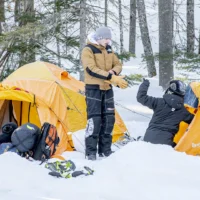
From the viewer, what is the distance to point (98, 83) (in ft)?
16.8

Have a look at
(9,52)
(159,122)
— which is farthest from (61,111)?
(9,52)

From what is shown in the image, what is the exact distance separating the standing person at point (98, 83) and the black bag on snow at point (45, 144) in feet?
1.70

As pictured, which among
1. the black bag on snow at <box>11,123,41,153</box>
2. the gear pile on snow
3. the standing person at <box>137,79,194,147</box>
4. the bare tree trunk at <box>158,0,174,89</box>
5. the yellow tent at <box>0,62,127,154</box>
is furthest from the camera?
the bare tree trunk at <box>158,0,174,89</box>

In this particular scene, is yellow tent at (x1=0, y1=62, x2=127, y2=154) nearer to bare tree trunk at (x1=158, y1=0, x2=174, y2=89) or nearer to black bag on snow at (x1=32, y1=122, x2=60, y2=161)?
black bag on snow at (x1=32, y1=122, x2=60, y2=161)

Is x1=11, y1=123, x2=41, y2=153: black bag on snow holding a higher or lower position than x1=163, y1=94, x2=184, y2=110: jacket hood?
lower

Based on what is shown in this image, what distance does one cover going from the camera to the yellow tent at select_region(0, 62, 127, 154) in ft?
18.8

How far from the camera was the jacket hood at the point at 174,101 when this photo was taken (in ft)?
16.7

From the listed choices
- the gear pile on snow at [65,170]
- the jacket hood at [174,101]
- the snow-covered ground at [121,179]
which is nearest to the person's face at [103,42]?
the jacket hood at [174,101]

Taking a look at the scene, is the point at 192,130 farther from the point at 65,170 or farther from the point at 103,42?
the point at 65,170

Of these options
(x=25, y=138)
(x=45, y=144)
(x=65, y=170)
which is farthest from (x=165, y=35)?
(x=65, y=170)

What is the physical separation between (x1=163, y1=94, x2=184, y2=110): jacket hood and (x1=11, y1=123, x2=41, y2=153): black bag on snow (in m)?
1.80

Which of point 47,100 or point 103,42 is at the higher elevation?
point 103,42

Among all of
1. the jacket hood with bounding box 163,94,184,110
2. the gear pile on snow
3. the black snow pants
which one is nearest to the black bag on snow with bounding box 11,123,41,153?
the black snow pants

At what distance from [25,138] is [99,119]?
3.37 feet
